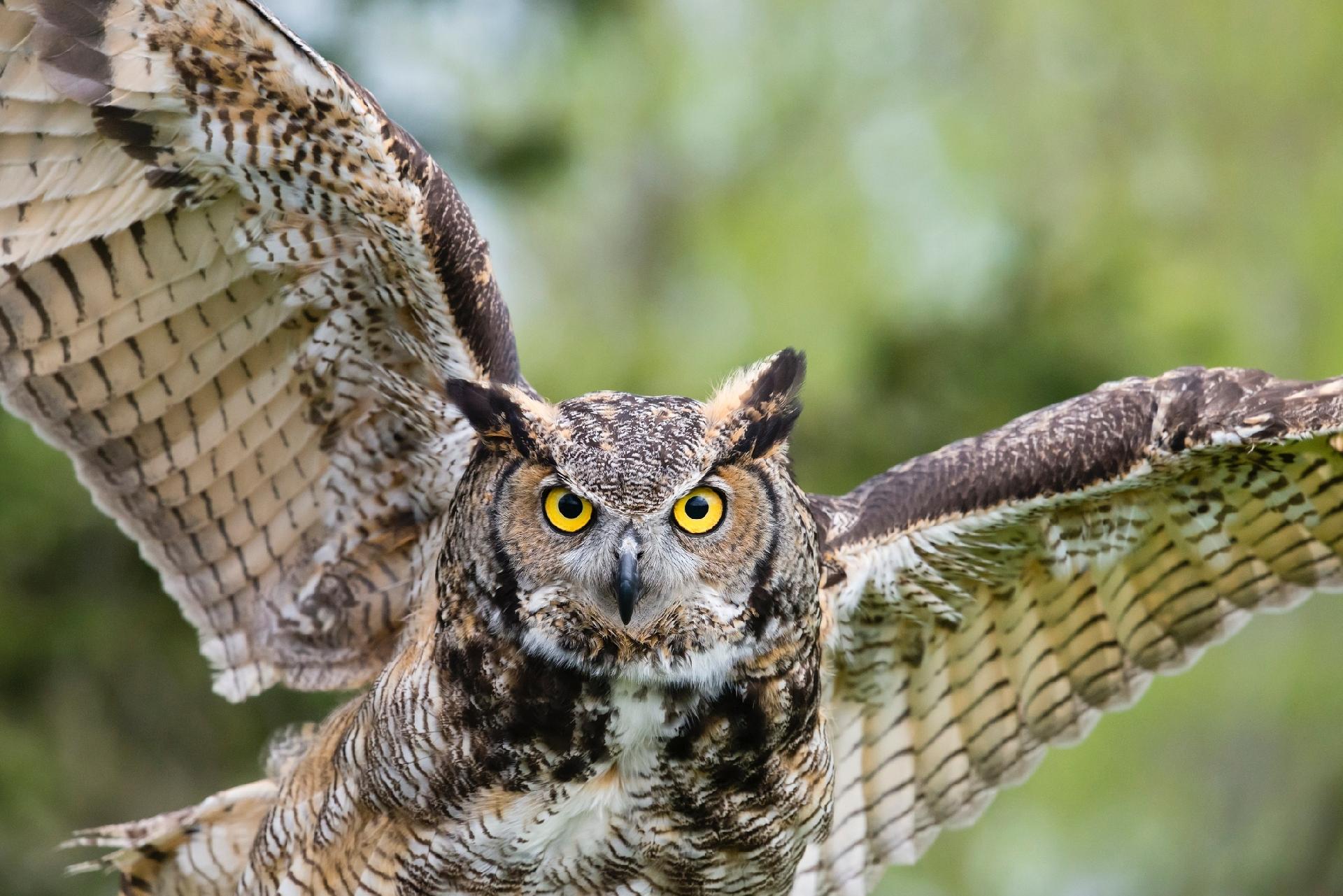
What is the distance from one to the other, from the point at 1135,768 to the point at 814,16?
5.15m

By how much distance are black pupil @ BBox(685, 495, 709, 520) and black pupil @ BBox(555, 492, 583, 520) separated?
8.9 inches

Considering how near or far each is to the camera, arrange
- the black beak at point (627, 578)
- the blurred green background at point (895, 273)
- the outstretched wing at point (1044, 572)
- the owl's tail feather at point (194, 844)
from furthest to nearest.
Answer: the blurred green background at point (895, 273) → the owl's tail feather at point (194, 844) → the outstretched wing at point (1044, 572) → the black beak at point (627, 578)

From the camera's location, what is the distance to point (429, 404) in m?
3.76

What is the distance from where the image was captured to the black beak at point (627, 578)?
114 inches

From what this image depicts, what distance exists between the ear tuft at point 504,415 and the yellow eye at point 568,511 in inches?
4.1

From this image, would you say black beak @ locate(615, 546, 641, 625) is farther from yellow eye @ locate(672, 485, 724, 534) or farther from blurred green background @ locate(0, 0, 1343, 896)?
blurred green background @ locate(0, 0, 1343, 896)

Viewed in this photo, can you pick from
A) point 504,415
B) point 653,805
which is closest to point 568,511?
point 504,415

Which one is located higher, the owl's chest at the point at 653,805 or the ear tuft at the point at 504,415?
the ear tuft at the point at 504,415

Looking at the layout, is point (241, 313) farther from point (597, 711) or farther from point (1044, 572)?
point (1044, 572)

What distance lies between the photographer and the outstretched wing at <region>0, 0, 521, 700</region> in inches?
126

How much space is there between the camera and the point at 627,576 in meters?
2.90

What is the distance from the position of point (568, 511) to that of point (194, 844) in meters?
1.77

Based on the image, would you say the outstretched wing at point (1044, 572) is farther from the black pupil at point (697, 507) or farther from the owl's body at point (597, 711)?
the black pupil at point (697, 507)

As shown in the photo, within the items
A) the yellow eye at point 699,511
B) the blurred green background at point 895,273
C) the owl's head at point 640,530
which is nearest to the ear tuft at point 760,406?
the owl's head at point 640,530
